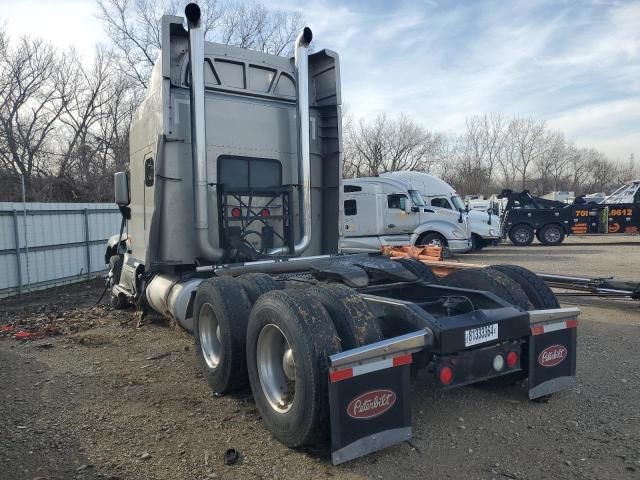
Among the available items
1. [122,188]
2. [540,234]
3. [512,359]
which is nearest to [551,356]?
[512,359]

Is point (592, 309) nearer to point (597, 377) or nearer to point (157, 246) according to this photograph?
point (597, 377)

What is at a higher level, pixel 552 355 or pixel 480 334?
pixel 480 334

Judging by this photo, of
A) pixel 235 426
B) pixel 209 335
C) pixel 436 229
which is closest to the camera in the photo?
pixel 235 426

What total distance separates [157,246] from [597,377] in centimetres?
517

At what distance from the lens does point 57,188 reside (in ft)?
82.8

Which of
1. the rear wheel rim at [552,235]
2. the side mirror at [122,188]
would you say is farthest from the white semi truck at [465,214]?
the side mirror at [122,188]

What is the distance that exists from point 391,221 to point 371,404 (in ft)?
47.5

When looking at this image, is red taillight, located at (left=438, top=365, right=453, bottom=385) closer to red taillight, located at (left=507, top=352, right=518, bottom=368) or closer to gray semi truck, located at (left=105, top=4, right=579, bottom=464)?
gray semi truck, located at (left=105, top=4, right=579, bottom=464)

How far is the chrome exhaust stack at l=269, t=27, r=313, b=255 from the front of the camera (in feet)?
21.3

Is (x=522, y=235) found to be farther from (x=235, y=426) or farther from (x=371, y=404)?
(x=371, y=404)

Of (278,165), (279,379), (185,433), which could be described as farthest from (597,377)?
(278,165)

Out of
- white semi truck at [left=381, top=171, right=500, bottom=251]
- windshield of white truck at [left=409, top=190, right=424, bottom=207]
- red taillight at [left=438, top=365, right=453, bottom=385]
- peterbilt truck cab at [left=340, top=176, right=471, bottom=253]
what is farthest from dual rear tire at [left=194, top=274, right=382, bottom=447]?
white semi truck at [left=381, top=171, right=500, bottom=251]

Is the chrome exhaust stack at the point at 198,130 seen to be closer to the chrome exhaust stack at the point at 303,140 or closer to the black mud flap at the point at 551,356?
the chrome exhaust stack at the point at 303,140

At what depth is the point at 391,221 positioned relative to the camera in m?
17.5
